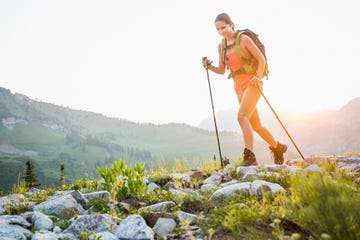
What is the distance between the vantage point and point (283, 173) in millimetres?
5531

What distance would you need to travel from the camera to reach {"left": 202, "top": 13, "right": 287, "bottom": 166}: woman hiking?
7.43 m

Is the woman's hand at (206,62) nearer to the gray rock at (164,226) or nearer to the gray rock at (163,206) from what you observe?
the gray rock at (163,206)

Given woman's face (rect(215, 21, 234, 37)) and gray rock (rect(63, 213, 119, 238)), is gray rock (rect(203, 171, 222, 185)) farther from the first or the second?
woman's face (rect(215, 21, 234, 37))

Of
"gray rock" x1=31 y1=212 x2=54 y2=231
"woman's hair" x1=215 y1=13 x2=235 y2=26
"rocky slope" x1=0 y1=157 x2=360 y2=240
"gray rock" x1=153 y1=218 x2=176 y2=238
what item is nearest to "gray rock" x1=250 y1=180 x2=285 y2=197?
"rocky slope" x1=0 y1=157 x2=360 y2=240

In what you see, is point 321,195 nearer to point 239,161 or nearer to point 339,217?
point 339,217

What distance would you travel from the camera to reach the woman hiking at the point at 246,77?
7.43 m

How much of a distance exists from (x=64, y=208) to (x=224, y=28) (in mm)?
5105

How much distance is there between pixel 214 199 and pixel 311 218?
7.36 ft

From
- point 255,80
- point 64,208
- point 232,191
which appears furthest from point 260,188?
point 255,80

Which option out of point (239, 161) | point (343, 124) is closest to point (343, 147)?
point (343, 124)

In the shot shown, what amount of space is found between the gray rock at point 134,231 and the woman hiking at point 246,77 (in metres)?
4.38

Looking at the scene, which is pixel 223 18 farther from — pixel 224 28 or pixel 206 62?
pixel 206 62

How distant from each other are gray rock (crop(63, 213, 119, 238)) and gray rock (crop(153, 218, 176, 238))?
48 centimetres

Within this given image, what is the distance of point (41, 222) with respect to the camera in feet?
13.8
